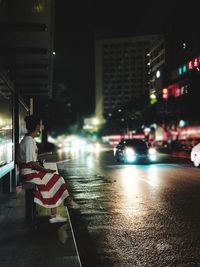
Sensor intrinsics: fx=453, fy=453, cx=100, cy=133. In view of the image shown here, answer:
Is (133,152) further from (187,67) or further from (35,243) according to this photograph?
(187,67)

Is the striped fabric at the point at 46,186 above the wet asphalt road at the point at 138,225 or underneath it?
above

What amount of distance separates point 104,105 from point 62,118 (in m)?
131

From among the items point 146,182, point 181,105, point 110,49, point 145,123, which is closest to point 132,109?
point 145,123

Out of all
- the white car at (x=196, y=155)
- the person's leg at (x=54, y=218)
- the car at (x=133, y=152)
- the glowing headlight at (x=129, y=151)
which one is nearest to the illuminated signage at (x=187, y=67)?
the car at (x=133, y=152)

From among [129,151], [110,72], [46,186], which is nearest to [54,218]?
[46,186]

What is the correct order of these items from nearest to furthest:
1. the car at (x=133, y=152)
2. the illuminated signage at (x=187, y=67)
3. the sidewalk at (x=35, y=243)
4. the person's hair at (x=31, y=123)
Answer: the sidewalk at (x=35, y=243), the person's hair at (x=31, y=123), the car at (x=133, y=152), the illuminated signage at (x=187, y=67)

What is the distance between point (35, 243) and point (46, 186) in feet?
4.09

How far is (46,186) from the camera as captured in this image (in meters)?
7.91

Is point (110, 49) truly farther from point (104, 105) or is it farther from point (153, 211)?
point (153, 211)

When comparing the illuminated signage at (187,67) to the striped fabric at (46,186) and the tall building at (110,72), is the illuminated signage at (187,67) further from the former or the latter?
the tall building at (110,72)

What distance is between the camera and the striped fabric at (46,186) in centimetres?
794

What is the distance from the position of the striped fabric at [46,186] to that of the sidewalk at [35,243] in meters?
0.50

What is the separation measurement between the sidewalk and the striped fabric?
498 mm

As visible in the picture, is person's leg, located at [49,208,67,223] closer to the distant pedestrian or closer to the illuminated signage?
the distant pedestrian
